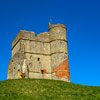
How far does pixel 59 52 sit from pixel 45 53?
7.41 ft

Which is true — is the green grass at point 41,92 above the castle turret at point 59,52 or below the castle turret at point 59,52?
below

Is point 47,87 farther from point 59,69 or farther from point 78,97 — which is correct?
point 59,69

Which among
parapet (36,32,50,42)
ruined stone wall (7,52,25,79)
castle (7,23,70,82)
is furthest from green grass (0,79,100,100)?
parapet (36,32,50,42)

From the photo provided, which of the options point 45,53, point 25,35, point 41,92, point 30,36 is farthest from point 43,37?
point 41,92

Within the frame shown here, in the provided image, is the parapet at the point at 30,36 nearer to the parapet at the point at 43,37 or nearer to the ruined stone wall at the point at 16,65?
the parapet at the point at 43,37

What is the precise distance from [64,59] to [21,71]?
25.7ft

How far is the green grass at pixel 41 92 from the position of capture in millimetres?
19173

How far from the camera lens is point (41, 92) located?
20.9 meters

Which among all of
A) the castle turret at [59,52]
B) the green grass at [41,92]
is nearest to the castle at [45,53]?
the castle turret at [59,52]

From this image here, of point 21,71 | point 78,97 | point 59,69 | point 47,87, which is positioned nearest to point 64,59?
point 59,69

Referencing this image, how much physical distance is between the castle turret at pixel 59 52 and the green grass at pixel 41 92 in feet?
32.0

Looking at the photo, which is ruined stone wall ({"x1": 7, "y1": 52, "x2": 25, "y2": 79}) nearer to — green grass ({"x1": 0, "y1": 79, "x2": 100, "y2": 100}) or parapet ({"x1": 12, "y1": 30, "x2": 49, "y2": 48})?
parapet ({"x1": 12, "y1": 30, "x2": 49, "y2": 48})

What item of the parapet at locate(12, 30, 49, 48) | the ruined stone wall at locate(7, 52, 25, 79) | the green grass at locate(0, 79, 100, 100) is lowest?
the green grass at locate(0, 79, 100, 100)

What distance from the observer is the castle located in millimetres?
34281
